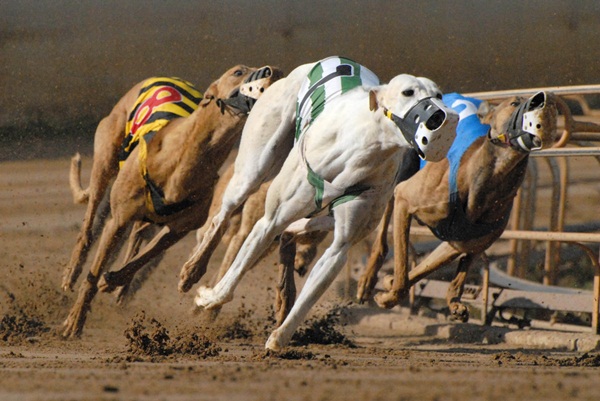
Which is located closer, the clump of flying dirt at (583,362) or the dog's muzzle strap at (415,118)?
the dog's muzzle strap at (415,118)

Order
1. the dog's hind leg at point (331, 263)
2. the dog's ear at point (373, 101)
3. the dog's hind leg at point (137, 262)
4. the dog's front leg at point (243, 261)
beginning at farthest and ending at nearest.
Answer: the dog's hind leg at point (137, 262)
the dog's front leg at point (243, 261)
the dog's hind leg at point (331, 263)
the dog's ear at point (373, 101)

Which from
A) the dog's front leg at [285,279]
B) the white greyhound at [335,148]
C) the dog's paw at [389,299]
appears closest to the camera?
the white greyhound at [335,148]

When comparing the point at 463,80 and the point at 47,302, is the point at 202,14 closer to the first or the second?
the point at 463,80

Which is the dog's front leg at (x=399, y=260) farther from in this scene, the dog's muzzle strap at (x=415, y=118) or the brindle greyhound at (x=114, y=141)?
the dog's muzzle strap at (x=415, y=118)

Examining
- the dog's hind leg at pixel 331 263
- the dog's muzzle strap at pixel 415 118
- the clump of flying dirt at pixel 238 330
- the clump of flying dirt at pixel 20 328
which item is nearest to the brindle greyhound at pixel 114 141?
the clump of flying dirt at pixel 20 328

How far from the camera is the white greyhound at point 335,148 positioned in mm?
3949

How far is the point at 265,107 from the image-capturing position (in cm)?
484

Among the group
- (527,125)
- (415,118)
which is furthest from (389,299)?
(415,118)

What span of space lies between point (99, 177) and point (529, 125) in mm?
2937

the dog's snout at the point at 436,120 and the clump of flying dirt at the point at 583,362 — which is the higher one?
the dog's snout at the point at 436,120

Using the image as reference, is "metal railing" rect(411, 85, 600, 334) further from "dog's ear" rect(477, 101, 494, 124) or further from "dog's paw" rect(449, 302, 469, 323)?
"dog's paw" rect(449, 302, 469, 323)

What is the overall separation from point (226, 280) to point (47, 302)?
8.55ft

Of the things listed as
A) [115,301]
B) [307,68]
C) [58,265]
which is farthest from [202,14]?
[307,68]

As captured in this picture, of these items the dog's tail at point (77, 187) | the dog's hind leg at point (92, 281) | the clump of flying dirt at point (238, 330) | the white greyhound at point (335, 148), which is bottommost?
the clump of flying dirt at point (238, 330)
